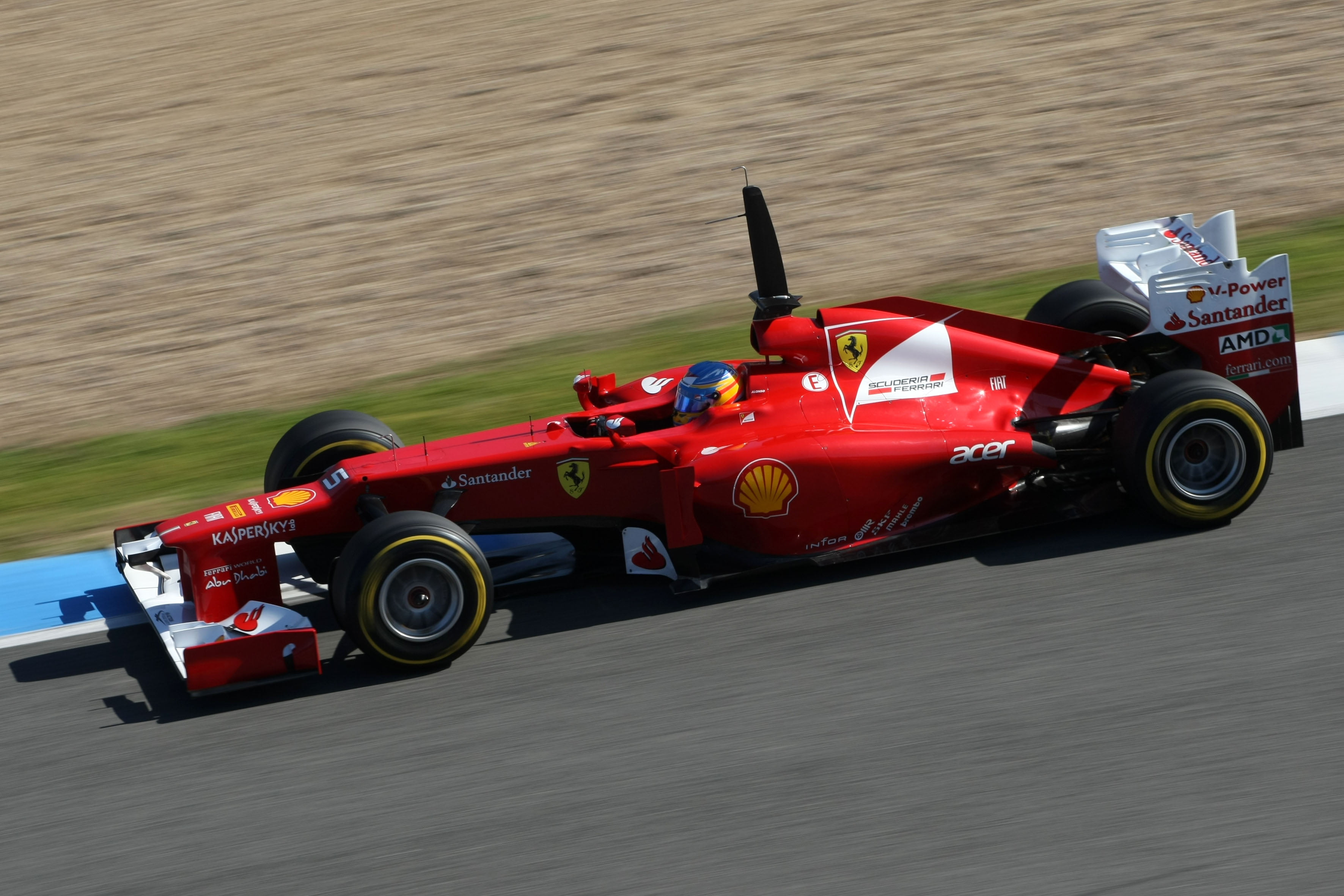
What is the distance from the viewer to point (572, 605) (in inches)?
250

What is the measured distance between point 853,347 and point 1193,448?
157 centimetres

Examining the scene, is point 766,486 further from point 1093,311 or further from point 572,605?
point 1093,311

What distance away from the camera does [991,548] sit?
643cm

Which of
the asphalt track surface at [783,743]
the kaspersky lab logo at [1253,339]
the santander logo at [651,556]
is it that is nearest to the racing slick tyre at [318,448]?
the asphalt track surface at [783,743]

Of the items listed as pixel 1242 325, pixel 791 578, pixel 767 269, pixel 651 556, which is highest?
pixel 767 269

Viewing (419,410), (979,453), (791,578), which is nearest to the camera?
(979,453)

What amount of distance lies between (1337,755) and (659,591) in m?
2.90

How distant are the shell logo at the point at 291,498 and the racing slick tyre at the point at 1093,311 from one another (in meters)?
3.80

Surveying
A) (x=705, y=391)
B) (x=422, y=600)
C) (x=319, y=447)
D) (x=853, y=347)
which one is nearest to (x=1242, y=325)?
(x=853, y=347)

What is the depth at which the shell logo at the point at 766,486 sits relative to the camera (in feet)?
20.1

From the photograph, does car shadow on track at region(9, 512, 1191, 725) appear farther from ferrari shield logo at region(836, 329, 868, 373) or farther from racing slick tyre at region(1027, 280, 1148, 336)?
racing slick tyre at region(1027, 280, 1148, 336)

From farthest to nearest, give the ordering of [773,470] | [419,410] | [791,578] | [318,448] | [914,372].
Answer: [419,410], [318,448], [914,372], [791,578], [773,470]

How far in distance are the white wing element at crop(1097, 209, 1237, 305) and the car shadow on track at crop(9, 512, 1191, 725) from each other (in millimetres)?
1483

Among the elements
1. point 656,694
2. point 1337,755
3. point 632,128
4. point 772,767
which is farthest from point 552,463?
point 632,128
